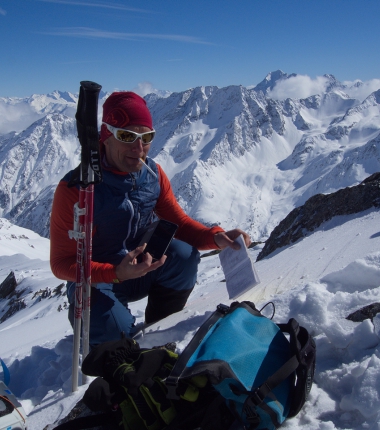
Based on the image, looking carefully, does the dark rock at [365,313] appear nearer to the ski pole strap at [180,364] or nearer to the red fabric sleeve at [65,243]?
the ski pole strap at [180,364]

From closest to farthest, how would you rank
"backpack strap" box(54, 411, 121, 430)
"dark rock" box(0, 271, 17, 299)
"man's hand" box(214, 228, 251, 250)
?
"backpack strap" box(54, 411, 121, 430), "man's hand" box(214, 228, 251, 250), "dark rock" box(0, 271, 17, 299)

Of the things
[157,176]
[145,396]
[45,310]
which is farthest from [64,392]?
[45,310]

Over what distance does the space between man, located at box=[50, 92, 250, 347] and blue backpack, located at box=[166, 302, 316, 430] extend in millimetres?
999

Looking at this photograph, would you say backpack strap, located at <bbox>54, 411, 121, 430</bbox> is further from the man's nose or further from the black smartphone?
the man's nose

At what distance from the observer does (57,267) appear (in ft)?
12.1

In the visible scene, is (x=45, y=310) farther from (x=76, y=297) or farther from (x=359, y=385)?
(x=359, y=385)

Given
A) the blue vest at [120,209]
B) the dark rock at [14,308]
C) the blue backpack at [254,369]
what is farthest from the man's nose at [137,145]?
the dark rock at [14,308]

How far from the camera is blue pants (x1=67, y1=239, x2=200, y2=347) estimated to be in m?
3.81

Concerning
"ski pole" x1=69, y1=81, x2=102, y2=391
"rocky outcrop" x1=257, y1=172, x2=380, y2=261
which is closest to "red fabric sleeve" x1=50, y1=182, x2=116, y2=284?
"ski pole" x1=69, y1=81, x2=102, y2=391

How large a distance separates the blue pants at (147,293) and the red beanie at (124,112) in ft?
4.78

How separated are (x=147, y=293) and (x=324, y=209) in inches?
267

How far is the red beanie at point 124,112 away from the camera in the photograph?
3.63 m

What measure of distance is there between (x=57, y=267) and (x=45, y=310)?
46.2 ft

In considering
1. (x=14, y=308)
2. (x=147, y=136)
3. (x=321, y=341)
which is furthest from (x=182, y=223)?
(x=14, y=308)
